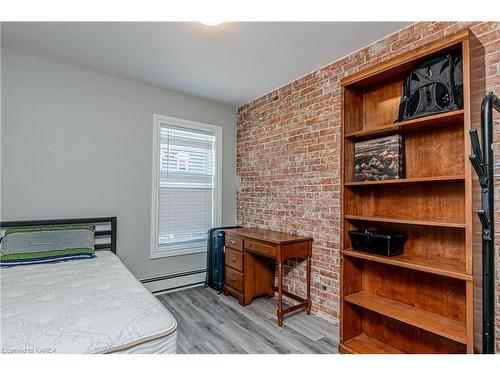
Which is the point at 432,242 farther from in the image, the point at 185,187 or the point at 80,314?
the point at 185,187

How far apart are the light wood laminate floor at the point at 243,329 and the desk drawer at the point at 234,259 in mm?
409

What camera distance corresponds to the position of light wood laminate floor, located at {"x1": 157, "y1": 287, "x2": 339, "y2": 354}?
7.54ft

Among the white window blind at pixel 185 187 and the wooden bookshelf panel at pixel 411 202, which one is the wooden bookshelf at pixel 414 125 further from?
the white window blind at pixel 185 187

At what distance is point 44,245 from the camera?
257 cm

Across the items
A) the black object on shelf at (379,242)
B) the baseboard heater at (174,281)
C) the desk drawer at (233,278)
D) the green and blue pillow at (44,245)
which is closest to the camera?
the black object on shelf at (379,242)

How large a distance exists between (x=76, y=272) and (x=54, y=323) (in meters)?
0.94

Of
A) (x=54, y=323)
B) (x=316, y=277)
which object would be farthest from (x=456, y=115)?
(x=54, y=323)

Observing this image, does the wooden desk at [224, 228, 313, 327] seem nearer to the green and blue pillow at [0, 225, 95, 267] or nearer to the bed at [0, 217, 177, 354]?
the bed at [0, 217, 177, 354]

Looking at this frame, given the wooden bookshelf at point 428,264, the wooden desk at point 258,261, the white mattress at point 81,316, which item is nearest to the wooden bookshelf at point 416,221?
the wooden bookshelf at point 428,264

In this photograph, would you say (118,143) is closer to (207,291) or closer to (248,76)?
(248,76)

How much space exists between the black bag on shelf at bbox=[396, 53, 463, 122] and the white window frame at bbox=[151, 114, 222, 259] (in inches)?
104

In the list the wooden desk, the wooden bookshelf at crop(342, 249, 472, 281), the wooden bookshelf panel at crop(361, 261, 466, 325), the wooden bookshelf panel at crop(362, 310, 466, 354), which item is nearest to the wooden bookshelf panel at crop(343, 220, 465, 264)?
the wooden bookshelf at crop(342, 249, 472, 281)

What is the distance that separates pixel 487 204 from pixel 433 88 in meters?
0.91

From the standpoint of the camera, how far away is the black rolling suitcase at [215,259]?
11.7 ft
